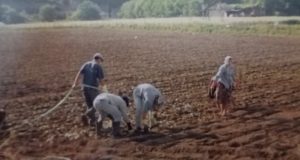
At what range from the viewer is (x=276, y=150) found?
10016 millimetres

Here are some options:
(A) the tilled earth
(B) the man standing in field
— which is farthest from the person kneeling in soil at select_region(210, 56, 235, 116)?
(B) the man standing in field

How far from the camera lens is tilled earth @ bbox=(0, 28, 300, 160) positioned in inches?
398

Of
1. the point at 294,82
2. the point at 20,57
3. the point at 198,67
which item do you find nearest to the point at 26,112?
the point at 294,82

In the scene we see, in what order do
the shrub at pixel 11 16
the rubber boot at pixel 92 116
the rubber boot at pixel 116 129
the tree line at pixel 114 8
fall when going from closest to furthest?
the rubber boot at pixel 116 129, the rubber boot at pixel 92 116, the shrub at pixel 11 16, the tree line at pixel 114 8

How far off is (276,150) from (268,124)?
2.05 metres

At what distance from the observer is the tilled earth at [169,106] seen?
10.1 metres

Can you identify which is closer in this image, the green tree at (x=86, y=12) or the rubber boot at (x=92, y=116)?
the rubber boot at (x=92, y=116)

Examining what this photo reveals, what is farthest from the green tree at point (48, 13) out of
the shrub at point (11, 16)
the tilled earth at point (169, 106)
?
the tilled earth at point (169, 106)

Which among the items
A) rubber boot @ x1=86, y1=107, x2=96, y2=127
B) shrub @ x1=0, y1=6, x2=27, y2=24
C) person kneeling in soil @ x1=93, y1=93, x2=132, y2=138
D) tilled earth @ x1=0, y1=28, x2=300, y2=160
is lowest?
tilled earth @ x1=0, y1=28, x2=300, y2=160

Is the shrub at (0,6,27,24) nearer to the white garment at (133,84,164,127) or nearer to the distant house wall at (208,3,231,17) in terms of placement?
the distant house wall at (208,3,231,17)

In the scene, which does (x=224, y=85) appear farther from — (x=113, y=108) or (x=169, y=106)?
(x=113, y=108)

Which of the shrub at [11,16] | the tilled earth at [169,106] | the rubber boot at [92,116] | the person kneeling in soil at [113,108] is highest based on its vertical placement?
the shrub at [11,16]

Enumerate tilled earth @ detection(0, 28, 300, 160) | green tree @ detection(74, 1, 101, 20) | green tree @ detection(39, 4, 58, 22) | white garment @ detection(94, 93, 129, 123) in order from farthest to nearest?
green tree @ detection(74, 1, 101, 20), green tree @ detection(39, 4, 58, 22), white garment @ detection(94, 93, 129, 123), tilled earth @ detection(0, 28, 300, 160)

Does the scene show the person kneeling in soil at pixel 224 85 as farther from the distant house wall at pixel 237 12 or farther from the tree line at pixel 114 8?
the distant house wall at pixel 237 12
